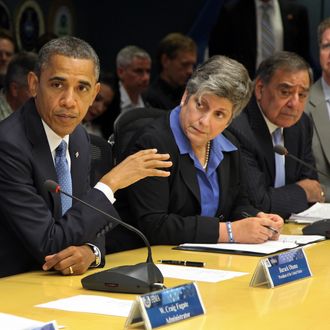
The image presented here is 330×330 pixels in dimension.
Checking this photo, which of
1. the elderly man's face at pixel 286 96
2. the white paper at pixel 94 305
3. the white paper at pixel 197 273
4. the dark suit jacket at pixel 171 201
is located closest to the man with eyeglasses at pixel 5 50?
the elderly man's face at pixel 286 96

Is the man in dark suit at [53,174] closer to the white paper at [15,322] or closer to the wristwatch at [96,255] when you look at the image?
the wristwatch at [96,255]

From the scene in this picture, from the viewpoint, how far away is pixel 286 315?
2.62m

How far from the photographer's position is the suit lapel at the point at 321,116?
5473 millimetres

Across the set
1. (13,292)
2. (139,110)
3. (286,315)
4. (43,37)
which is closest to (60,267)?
(13,292)

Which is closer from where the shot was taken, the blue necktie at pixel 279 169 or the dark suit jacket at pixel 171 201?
the dark suit jacket at pixel 171 201

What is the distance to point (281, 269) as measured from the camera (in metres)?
3.08

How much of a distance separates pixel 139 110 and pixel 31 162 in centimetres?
123

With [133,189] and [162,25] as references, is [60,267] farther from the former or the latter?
[162,25]

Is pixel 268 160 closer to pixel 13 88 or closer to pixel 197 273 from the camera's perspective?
pixel 197 273

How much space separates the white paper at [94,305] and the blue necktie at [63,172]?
70 cm

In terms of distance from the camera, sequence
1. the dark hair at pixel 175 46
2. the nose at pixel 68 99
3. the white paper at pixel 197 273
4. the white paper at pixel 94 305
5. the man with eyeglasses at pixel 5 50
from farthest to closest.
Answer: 1. the dark hair at pixel 175 46
2. the man with eyeglasses at pixel 5 50
3. the nose at pixel 68 99
4. the white paper at pixel 197 273
5. the white paper at pixel 94 305

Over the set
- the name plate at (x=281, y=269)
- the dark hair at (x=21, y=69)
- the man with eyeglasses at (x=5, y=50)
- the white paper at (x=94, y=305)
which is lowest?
the name plate at (x=281, y=269)

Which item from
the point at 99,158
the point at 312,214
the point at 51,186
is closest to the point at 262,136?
the point at 312,214

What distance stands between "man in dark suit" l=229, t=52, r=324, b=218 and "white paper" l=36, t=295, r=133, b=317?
2.07 metres
